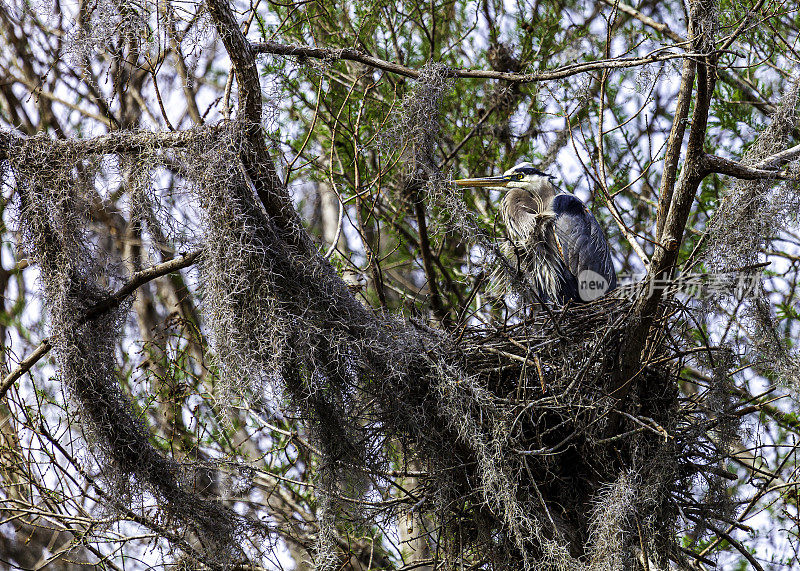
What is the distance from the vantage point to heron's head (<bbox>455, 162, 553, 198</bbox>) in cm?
440

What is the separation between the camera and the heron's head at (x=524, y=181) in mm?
4402

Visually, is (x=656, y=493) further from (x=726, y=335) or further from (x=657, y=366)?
(x=726, y=335)

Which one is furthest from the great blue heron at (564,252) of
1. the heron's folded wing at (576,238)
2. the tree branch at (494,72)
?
the tree branch at (494,72)

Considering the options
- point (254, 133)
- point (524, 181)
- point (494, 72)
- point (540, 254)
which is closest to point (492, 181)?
point (524, 181)

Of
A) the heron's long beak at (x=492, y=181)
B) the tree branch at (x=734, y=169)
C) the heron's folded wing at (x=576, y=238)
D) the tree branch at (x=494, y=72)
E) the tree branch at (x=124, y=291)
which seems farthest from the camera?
the heron's long beak at (x=492, y=181)

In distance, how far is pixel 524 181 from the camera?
4.45 meters

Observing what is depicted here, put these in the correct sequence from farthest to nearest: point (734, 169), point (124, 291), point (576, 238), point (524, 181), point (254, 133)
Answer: point (524, 181) → point (576, 238) → point (124, 291) → point (254, 133) → point (734, 169)

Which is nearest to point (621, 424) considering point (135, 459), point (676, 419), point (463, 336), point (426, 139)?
point (676, 419)

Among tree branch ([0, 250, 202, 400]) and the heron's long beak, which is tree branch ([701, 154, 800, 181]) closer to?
tree branch ([0, 250, 202, 400])

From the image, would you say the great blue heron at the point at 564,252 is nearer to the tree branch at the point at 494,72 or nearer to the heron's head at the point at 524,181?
the heron's head at the point at 524,181

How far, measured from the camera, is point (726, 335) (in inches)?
134

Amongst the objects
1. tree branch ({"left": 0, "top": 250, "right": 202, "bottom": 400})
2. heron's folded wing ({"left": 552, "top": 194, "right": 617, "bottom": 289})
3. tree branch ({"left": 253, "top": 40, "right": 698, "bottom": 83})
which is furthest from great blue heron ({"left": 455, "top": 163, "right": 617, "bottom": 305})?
tree branch ({"left": 0, "top": 250, "right": 202, "bottom": 400})

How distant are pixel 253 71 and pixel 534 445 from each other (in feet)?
5.31

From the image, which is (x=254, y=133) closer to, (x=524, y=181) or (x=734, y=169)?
(x=734, y=169)
